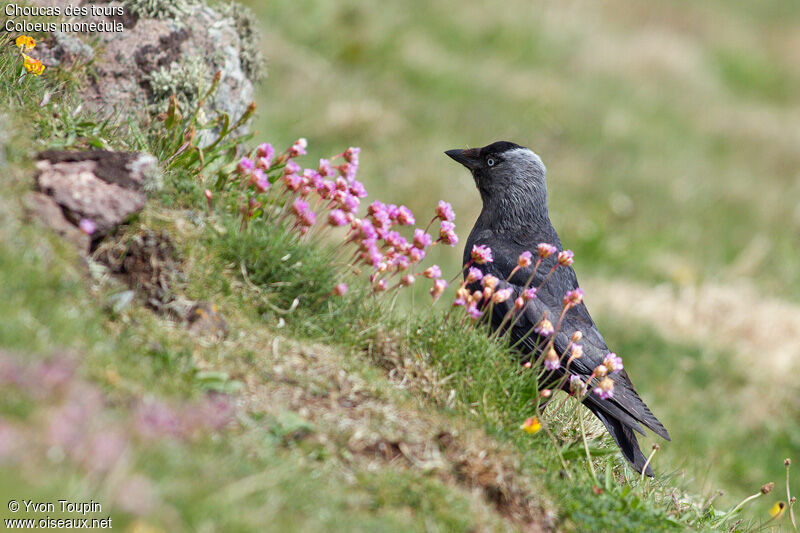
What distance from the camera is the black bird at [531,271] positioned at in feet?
14.1

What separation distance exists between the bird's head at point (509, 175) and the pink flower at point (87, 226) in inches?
121

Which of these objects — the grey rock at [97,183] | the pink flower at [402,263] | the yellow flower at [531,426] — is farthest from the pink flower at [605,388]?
the grey rock at [97,183]

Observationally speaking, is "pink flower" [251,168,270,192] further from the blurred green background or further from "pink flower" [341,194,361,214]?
the blurred green background

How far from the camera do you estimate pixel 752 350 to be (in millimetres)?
9805

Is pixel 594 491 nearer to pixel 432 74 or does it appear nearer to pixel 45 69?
pixel 45 69

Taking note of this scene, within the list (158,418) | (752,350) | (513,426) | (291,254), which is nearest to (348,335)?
(291,254)

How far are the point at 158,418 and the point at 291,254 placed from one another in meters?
1.29

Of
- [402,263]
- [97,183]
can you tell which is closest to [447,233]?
[402,263]

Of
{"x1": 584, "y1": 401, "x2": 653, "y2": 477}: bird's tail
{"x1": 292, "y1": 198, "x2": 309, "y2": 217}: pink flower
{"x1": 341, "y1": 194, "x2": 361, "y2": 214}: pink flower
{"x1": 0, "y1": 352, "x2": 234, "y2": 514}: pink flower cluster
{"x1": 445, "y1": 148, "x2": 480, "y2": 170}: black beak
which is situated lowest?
{"x1": 0, "y1": 352, "x2": 234, "y2": 514}: pink flower cluster

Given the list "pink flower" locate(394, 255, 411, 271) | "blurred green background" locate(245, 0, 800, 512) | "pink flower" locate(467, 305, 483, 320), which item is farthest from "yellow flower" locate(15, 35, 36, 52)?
"blurred green background" locate(245, 0, 800, 512)

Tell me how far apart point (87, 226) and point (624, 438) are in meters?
2.83

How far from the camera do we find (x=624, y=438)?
14.0 feet

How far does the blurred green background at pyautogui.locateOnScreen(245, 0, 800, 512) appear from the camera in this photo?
9.29 metres

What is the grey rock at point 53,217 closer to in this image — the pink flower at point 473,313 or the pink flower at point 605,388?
the pink flower at point 473,313
